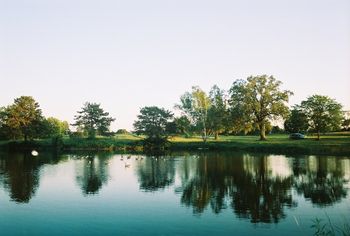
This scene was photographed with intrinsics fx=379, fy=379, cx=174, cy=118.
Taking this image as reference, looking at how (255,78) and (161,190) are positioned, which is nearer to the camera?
(161,190)

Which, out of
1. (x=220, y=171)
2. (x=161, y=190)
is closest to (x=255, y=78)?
(x=220, y=171)

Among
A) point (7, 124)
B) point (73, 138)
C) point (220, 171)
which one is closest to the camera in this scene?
point (220, 171)

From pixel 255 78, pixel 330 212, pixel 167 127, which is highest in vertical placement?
Result: pixel 255 78

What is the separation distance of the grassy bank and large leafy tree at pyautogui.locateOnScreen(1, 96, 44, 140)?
9.75 ft

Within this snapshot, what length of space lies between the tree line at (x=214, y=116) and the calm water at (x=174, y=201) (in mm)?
43448

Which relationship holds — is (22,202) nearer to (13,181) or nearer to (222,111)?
(13,181)

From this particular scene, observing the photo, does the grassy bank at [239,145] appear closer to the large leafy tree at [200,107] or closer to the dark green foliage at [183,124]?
the large leafy tree at [200,107]

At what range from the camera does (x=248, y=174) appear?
45812 mm

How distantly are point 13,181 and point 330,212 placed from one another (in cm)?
3266

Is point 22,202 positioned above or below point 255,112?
below

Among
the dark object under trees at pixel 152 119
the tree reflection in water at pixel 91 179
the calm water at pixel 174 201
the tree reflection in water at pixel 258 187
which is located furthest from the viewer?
the dark object under trees at pixel 152 119

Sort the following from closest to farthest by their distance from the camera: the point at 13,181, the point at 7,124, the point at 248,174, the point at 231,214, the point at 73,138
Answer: the point at 231,214, the point at 13,181, the point at 248,174, the point at 7,124, the point at 73,138

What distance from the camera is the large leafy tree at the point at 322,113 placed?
88750mm

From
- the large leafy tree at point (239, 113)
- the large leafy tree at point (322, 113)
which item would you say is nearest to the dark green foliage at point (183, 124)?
the large leafy tree at point (239, 113)
